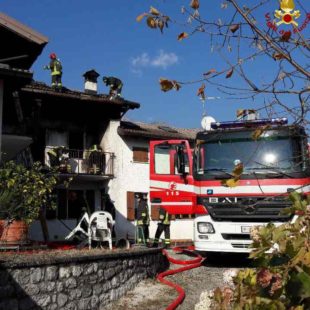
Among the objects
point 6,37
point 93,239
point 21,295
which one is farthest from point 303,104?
point 6,37

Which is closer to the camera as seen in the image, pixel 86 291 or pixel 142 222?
pixel 86 291

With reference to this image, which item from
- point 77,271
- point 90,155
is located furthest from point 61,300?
point 90,155

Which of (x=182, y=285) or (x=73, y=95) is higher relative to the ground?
(x=73, y=95)

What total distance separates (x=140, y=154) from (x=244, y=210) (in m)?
15.1

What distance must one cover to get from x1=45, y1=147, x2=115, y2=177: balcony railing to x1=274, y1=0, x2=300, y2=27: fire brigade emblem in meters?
20.9

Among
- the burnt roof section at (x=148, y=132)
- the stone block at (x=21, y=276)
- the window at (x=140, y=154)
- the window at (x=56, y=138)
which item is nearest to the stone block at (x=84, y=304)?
the stone block at (x=21, y=276)

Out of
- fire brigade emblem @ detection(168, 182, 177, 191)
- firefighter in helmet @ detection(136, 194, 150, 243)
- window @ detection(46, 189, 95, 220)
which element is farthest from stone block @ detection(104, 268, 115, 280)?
window @ detection(46, 189, 95, 220)

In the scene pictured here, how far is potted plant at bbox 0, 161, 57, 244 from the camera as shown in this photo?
9.45 m

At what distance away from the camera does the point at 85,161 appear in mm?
24078

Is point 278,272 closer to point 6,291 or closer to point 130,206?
point 6,291

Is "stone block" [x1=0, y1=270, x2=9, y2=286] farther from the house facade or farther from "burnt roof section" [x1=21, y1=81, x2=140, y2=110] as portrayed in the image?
"burnt roof section" [x1=21, y1=81, x2=140, y2=110]

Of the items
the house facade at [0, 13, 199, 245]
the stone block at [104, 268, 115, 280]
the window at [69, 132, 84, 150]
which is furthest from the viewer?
the window at [69, 132, 84, 150]

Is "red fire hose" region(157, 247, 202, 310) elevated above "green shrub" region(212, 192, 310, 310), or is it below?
below

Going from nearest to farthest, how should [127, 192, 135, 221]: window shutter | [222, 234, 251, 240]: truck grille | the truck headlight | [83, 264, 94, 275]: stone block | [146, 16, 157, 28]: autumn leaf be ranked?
[146, 16, 157, 28]: autumn leaf < [83, 264, 94, 275]: stone block < [222, 234, 251, 240]: truck grille < the truck headlight < [127, 192, 135, 221]: window shutter
